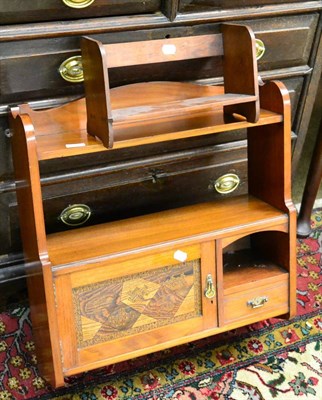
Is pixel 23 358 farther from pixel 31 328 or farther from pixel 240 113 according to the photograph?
pixel 240 113

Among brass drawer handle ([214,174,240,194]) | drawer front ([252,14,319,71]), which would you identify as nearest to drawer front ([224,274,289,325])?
brass drawer handle ([214,174,240,194])

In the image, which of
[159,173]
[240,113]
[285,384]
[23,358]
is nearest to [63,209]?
[159,173]

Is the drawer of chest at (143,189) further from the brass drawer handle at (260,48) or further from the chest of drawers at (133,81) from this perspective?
the brass drawer handle at (260,48)

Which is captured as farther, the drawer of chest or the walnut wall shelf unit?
the drawer of chest

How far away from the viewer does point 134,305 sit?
138cm

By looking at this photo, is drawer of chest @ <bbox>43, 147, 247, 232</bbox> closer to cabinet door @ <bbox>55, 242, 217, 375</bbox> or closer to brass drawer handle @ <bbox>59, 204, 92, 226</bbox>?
brass drawer handle @ <bbox>59, 204, 92, 226</bbox>

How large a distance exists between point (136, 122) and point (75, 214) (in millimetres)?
310

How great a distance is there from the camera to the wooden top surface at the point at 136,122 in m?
1.27

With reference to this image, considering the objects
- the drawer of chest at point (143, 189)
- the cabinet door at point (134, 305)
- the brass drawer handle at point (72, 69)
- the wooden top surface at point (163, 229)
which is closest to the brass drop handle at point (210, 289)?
the cabinet door at point (134, 305)

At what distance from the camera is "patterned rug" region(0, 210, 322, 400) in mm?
1432

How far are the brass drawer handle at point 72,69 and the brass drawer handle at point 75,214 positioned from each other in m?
0.34

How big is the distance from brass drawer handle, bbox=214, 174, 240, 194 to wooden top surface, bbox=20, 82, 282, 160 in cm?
25

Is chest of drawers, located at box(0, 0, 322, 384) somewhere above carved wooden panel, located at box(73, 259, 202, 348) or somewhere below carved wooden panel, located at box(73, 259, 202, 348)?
above

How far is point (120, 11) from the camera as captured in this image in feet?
4.45
